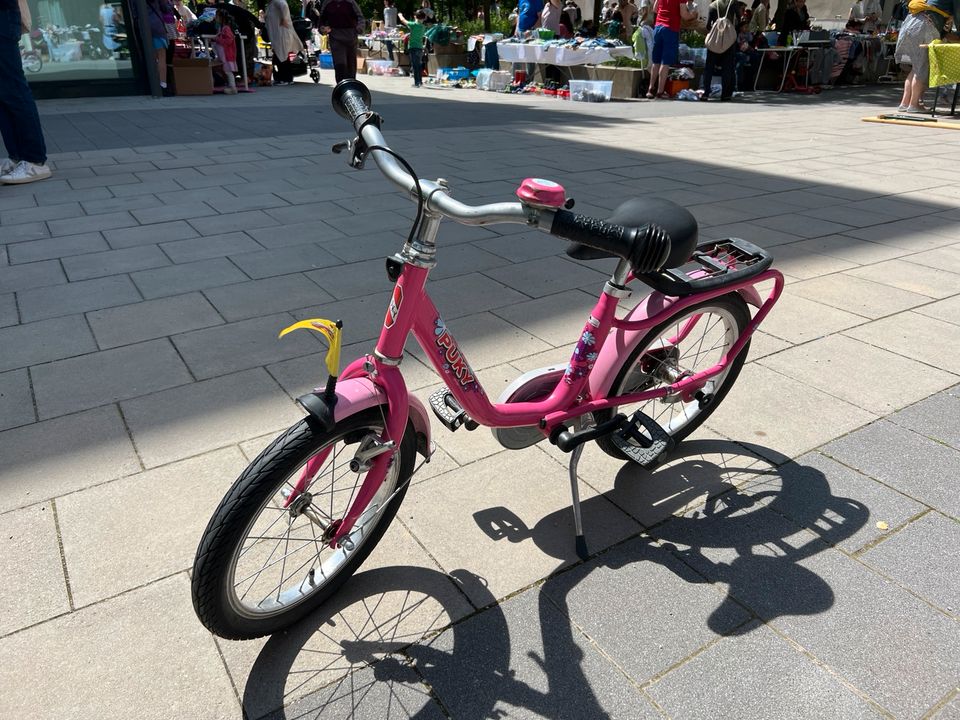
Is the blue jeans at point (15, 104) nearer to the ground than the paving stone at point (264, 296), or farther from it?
farther from it

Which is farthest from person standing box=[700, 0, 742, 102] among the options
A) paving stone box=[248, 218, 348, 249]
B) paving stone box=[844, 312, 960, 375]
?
paving stone box=[844, 312, 960, 375]

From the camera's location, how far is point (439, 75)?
1875 centimetres

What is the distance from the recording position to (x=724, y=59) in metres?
14.1

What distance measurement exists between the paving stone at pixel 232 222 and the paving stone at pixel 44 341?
1722 mm

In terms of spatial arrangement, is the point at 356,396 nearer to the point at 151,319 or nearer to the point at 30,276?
the point at 151,319

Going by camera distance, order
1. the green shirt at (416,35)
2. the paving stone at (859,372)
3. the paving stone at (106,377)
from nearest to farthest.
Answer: the paving stone at (106,377) → the paving stone at (859,372) → the green shirt at (416,35)

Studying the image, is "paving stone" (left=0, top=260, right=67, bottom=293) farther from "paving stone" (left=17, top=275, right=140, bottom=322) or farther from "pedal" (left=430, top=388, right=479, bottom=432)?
"pedal" (left=430, top=388, right=479, bottom=432)

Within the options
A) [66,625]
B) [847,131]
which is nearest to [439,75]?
[847,131]

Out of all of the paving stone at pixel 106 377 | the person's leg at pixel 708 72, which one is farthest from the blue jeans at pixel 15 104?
the person's leg at pixel 708 72

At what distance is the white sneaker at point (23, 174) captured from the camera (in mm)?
6633

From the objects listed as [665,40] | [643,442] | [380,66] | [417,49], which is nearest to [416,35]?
[417,49]

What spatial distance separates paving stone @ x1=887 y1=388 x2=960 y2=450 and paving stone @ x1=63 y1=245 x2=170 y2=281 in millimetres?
4222

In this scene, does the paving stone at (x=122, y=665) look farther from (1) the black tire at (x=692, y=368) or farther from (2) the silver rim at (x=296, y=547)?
(1) the black tire at (x=692, y=368)

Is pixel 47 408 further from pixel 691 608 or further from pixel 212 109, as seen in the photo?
pixel 212 109
